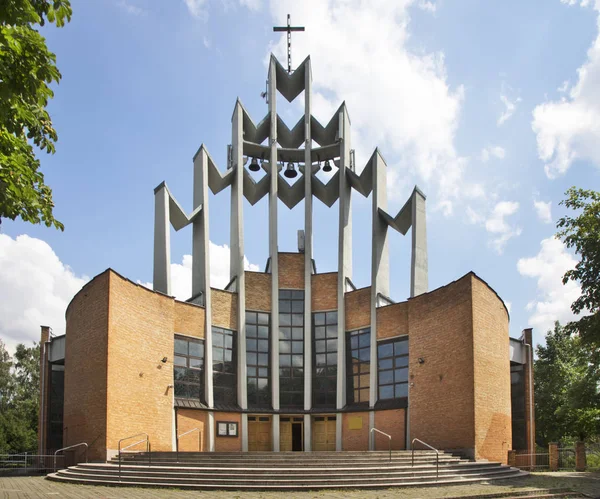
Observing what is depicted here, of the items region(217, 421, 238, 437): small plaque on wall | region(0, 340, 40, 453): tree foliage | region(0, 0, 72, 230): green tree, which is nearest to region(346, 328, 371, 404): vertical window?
region(217, 421, 238, 437): small plaque on wall

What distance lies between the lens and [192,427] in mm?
21906

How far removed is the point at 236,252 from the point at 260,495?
13.4 meters

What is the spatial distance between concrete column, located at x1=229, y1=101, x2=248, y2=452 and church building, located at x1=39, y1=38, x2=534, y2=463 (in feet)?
0.21

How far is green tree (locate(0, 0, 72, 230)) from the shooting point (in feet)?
22.1

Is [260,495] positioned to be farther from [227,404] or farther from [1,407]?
[1,407]

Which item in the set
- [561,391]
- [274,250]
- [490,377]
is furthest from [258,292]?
[561,391]

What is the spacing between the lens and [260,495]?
1288cm

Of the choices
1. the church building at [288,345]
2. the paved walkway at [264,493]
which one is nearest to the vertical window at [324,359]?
the church building at [288,345]

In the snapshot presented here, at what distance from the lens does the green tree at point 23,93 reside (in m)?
6.73

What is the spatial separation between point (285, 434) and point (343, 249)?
7.56 m

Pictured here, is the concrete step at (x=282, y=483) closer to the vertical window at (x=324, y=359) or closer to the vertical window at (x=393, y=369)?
the vertical window at (x=393, y=369)

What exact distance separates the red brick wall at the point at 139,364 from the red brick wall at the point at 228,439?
2.38m

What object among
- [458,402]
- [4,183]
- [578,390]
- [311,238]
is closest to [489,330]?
[458,402]

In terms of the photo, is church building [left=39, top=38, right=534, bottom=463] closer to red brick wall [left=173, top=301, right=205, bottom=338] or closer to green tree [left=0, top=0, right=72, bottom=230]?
red brick wall [left=173, top=301, right=205, bottom=338]
